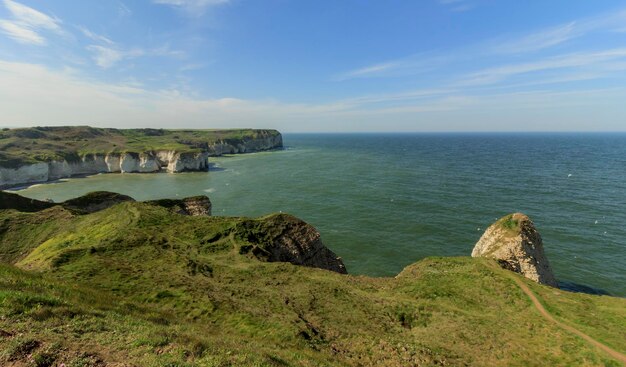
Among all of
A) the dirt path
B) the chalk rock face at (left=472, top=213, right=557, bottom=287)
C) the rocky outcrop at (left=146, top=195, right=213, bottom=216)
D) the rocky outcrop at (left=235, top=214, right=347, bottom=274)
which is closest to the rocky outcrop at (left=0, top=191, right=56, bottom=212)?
the rocky outcrop at (left=146, top=195, right=213, bottom=216)

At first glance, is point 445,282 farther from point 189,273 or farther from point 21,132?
point 21,132

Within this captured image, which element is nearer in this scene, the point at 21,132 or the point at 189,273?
the point at 189,273

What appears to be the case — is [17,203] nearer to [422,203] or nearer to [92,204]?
[92,204]

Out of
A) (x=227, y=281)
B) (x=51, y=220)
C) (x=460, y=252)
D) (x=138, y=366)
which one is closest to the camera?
(x=138, y=366)

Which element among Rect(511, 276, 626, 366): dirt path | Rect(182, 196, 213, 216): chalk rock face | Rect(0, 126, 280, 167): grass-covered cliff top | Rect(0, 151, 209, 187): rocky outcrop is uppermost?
Rect(0, 126, 280, 167): grass-covered cliff top

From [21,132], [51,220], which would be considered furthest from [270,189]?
[21,132]

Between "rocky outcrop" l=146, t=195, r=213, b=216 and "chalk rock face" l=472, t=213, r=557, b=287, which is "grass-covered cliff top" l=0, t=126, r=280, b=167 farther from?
"chalk rock face" l=472, t=213, r=557, b=287
